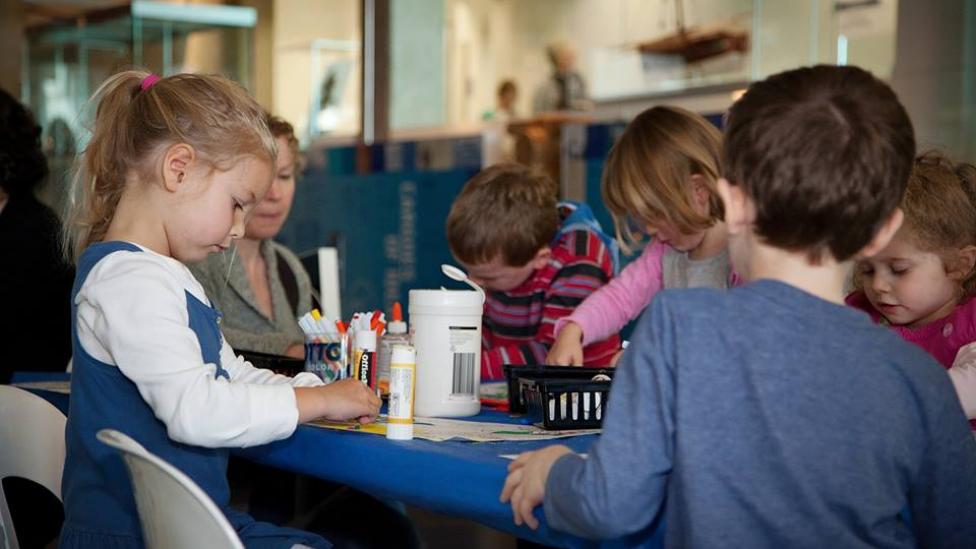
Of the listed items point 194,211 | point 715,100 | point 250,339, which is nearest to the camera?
point 194,211

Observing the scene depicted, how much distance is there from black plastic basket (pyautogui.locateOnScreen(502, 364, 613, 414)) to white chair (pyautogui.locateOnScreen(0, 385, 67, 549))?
744mm

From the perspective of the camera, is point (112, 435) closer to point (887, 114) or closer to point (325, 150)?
point (887, 114)

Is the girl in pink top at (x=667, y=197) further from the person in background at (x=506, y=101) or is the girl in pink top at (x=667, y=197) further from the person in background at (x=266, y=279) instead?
the person in background at (x=506, y=101)

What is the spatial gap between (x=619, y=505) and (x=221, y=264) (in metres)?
1.76

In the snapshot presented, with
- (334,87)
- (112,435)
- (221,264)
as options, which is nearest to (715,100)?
(334,87)

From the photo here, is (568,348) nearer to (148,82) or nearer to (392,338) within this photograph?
(392,338)

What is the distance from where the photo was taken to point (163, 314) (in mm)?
1533

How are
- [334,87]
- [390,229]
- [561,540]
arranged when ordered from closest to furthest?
[561,540], [390,229], [334,87]

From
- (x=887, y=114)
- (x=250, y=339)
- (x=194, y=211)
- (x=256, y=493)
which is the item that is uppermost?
(x=887, y=114)

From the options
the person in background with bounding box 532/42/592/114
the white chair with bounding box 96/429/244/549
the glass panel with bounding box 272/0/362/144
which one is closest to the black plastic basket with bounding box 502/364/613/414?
the white chair with bounding box 96/429/244/549

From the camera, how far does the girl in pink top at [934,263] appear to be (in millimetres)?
1846

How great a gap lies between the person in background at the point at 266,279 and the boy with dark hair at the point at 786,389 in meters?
1.50

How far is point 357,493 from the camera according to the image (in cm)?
243

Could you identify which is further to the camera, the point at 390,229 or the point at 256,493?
the point at 390,229
